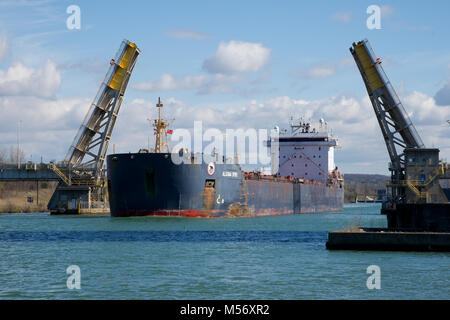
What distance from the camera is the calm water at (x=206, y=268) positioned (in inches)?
610

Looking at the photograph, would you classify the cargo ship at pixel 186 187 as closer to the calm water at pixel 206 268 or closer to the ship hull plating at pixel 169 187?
the ship hull plating at pixel 169 187

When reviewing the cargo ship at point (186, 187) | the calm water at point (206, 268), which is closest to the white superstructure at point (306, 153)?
the cargo ship at point (186, 187)

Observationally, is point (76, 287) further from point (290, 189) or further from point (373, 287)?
point (290, 189)

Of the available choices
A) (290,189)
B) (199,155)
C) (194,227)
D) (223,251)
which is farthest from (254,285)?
(290,189)

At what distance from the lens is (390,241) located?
2181 cm

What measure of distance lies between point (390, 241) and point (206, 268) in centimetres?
652

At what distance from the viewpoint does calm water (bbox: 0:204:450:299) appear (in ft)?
50.8

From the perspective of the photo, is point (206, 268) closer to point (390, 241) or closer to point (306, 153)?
point (390, 241)

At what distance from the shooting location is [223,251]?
23.3 metres

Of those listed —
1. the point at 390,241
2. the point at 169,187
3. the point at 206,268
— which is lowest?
the point at 206,268

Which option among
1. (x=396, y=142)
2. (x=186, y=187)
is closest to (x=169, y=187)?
(x=186, y=187)

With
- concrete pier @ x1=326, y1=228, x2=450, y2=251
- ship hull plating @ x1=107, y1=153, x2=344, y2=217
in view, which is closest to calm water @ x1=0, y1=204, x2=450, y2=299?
concrete pier @ x1=326, y1=228, x2=450, y2=251
